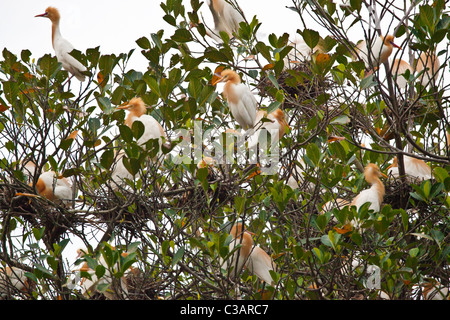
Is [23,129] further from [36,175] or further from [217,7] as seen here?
[217,7]

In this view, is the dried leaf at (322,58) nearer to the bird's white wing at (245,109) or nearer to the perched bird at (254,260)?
the bird's white wing at (245,109)

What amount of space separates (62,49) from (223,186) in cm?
188

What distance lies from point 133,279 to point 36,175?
844 millimetres

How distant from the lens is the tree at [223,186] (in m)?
2.48

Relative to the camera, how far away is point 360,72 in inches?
109

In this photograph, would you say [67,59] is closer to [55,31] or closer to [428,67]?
[55,31]

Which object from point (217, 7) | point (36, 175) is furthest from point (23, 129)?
point (217, 7)

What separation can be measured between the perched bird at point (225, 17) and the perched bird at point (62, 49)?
40.4 inches

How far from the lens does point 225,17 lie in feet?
12.8

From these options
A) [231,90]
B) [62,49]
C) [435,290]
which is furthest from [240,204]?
[62,49]

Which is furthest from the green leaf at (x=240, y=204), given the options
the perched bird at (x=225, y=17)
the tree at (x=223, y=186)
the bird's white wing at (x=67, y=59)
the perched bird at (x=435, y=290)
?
the bird's white wing at (x=67, y=59)

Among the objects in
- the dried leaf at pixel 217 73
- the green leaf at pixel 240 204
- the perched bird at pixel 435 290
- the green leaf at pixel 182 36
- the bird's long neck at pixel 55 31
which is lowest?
the perched bird at pixel 435 290

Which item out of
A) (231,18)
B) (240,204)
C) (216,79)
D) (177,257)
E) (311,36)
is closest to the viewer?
(177,257)

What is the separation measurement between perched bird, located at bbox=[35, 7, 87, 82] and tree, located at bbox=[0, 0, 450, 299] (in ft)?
1.27
